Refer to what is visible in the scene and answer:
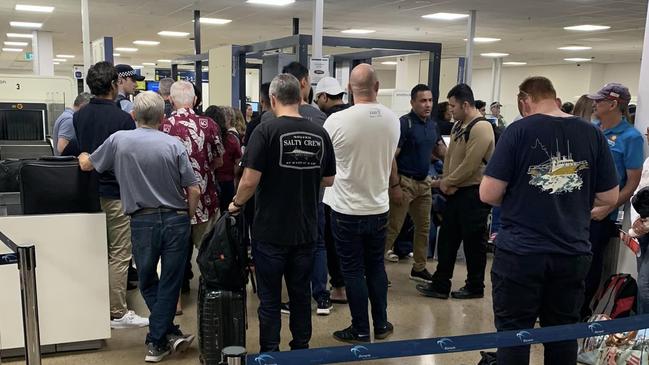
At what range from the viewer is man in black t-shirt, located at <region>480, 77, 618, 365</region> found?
6.88 feet

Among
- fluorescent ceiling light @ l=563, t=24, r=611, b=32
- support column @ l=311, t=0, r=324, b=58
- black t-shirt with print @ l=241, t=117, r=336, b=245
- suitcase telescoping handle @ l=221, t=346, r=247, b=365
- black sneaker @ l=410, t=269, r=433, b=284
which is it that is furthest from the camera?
fluorescent ceiling light @ l=563, t=24, r=611, b=32

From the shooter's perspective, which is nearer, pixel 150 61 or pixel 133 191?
pixel 133 191

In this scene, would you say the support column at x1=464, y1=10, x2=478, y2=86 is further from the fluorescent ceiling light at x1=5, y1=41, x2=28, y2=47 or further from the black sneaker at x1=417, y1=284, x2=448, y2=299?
the fluorescent ceiling light at x1=5, y1=41, x2=28, y2=47

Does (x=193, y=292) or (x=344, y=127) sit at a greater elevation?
(x=344, y=127)

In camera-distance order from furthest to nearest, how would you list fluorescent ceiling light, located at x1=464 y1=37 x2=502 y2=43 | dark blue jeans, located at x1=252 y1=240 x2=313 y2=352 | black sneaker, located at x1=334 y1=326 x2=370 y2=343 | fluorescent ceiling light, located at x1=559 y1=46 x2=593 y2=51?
fluorescent ceiling light, located at x1=559 y1=46 x2=593 y2=51 < fluorescent ceiling light, located at x1=464 y1=37 x2=502 y2=43 < black sneaker, located at x1=334 y1=326 x2=370 y2=343 < dark blue jeans, located at x1=252 y1=240 x2=313 y2=352

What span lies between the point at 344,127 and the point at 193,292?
6.11ft

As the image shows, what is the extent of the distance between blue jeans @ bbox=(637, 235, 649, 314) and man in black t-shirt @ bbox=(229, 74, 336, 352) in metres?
1.60

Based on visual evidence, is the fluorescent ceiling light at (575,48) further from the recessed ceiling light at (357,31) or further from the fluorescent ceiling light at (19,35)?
the fluorescent ceiling light at (19,35)

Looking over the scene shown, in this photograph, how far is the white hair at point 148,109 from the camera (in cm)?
278

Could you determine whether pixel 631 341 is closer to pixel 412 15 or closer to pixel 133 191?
pixel 133 191

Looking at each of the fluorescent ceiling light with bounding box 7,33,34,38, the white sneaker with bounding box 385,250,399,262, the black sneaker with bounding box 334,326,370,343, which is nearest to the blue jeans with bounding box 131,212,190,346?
the black sneaker with bounding box 334,326,370,343

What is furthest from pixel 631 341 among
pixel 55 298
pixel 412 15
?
pixel 412 15

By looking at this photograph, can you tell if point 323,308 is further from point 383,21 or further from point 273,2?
point 383,21

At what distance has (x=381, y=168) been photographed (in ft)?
10.1
